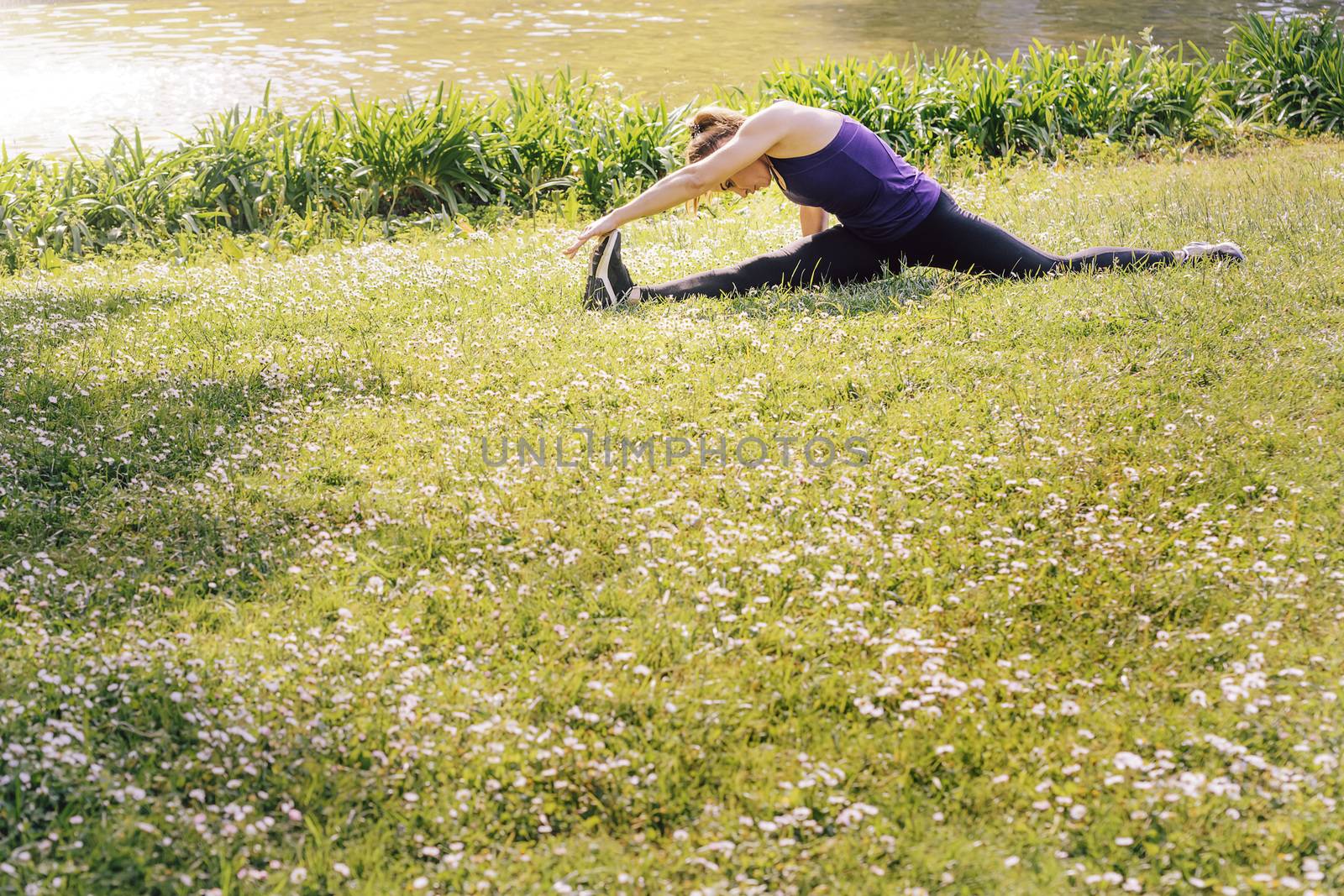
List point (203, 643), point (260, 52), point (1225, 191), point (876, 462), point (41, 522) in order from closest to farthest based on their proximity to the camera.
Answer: point (203, 643), point (41, 522), point (876, 462), point (1225, 191), point (260, 52)

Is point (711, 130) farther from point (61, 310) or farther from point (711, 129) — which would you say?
point (61, 310)

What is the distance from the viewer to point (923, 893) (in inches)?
100

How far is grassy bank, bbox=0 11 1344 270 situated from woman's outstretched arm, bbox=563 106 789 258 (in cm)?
266

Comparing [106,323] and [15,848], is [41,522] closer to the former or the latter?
[15,848]

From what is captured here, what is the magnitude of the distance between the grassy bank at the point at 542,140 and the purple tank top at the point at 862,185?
2691 mm

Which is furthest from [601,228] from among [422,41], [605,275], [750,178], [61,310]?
[422,41]

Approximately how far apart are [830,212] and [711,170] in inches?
30.6

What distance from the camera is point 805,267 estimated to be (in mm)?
6301

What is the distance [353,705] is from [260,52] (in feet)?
43.8

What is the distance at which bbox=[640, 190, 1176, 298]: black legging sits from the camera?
608cm

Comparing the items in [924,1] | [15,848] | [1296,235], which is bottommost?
[15,848]

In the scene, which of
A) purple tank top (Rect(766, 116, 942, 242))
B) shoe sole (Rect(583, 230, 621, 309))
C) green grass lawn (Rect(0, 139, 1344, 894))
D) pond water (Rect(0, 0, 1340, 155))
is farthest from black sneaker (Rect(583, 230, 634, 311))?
pond water (Rect(0, 0, 1340, 155))

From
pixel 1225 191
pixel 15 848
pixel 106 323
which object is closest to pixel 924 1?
pixel 1225 191

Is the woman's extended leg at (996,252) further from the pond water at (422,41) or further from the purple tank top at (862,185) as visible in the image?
the pond water at (422,41)
